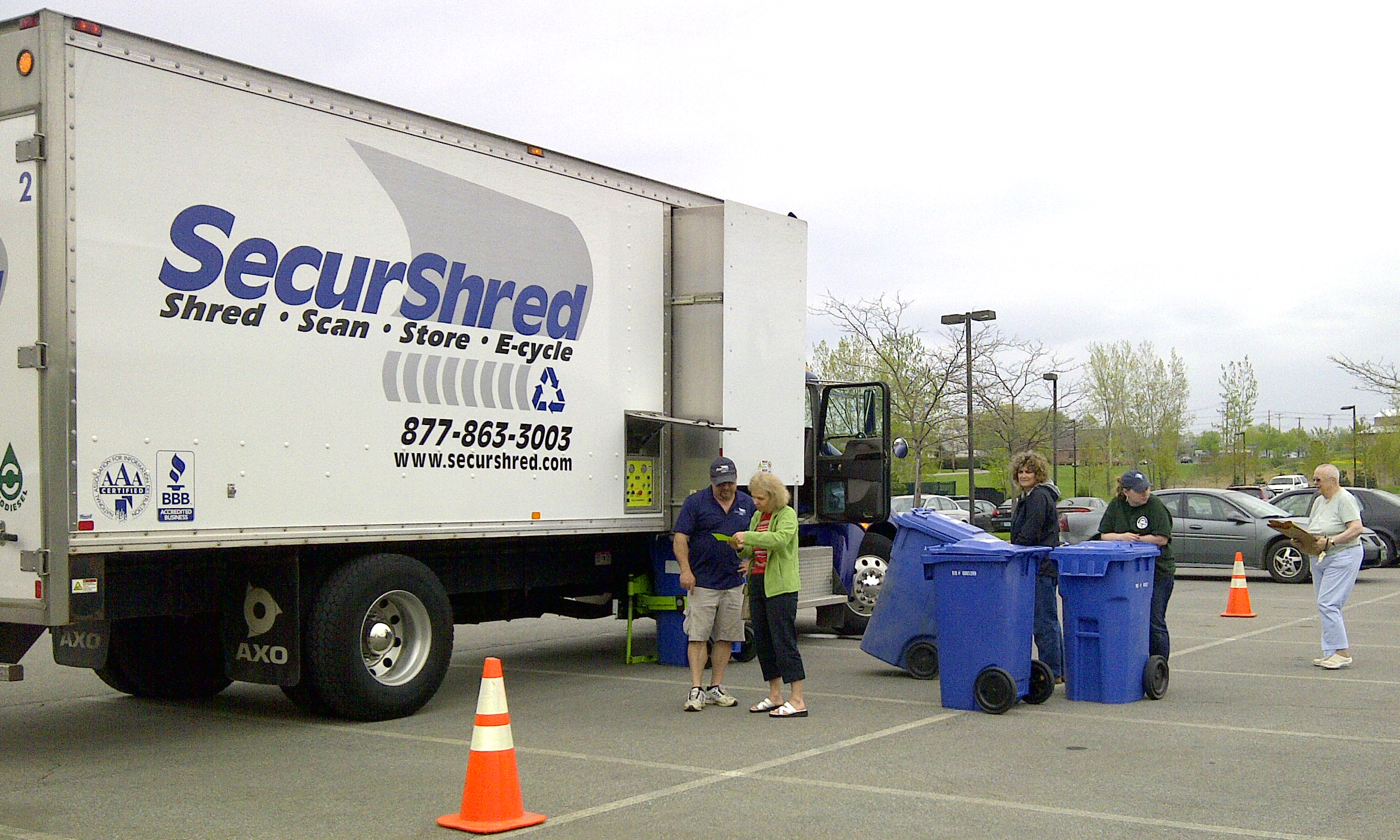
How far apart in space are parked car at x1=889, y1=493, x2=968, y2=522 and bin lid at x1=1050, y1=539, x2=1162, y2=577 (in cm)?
1905

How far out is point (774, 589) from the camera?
859 centimetres

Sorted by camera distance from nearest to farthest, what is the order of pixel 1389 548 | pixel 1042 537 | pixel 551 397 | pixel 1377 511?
1. pixel 1042 537
2. pixel 551 397
3. pixel 1389 548
4. pixel 1377 511

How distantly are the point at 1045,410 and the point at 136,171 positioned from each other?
3658cm

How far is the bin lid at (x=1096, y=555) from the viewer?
8.92 m

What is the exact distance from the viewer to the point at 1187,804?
6156 millimetres

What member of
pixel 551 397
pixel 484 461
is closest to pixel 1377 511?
pixel 551 397

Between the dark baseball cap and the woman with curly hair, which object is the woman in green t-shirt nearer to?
the woman with curly hair

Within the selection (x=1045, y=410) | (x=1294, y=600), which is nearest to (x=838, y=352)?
(x=1045, y=410)

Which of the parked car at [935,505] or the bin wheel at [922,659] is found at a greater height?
the parked car at [935,505]

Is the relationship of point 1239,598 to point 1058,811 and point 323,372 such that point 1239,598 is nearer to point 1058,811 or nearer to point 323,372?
point 1058,811

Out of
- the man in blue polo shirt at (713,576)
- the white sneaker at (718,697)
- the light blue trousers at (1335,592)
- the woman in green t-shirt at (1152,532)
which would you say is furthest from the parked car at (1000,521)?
the white sneaker at (718,697)

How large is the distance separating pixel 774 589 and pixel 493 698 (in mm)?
3201

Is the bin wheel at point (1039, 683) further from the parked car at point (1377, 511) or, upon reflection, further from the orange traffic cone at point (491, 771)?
the parked car at point (1377, 511)

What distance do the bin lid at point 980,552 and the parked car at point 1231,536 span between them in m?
12.5
